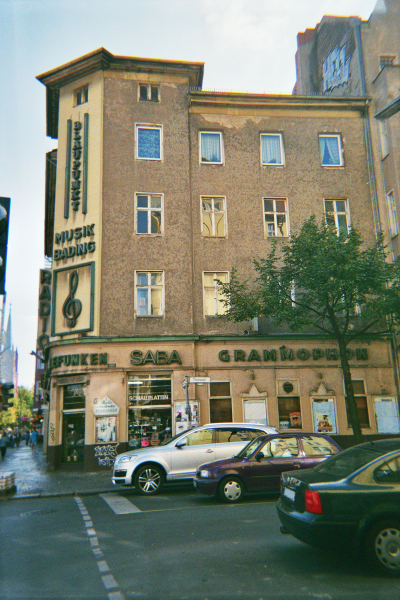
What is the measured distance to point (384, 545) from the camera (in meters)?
6.00

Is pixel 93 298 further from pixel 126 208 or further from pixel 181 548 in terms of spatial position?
pixel 181 548

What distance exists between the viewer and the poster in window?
1947 centimetres

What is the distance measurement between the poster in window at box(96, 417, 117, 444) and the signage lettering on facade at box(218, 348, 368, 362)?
4932 mm

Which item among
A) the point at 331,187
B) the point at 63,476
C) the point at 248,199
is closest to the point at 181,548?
the point at 63,476

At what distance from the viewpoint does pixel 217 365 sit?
67.8 ft

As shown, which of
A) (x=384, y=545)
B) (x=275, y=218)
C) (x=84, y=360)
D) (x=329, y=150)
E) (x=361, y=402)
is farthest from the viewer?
Result: (x=329, y=150)

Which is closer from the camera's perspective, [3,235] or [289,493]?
[3,235]

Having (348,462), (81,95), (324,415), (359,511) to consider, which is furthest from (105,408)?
(359,511)

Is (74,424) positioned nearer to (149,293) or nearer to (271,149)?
(149,293)

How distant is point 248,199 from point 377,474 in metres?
17.5

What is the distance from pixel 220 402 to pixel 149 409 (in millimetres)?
2831

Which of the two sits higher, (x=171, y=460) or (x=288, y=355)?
(x=288, y=355)

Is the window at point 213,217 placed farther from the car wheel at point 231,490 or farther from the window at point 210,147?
the car wheel at point 231,490

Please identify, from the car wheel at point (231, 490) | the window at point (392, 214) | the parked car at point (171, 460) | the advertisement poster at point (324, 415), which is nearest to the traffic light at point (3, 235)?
the car wheel at point (231, 490)
